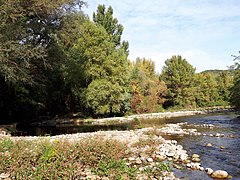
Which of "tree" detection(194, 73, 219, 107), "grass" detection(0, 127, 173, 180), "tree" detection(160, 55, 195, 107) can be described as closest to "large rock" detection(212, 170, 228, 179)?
"grass" detection(0, 127, 173, 180)

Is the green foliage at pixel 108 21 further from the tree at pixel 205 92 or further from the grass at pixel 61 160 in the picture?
the grass at pixel 61 160

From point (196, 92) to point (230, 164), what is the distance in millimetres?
44288

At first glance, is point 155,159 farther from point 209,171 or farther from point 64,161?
point 64,161

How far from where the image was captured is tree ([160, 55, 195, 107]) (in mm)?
49000

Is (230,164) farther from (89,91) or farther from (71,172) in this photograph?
(89,91)

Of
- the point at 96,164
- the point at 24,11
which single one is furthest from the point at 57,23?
the point at 96,164

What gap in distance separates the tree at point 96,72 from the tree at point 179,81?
21.0m

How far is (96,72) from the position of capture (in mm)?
29500

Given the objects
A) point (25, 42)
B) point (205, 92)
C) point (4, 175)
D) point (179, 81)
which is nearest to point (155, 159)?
point (4, 175)

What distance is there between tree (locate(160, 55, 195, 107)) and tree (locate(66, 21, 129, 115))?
2097cm

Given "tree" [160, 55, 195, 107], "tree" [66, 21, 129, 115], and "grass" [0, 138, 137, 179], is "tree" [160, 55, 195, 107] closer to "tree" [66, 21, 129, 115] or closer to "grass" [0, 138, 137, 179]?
"tree" [66, 21, 129, 115]

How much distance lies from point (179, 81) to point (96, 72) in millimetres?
24342

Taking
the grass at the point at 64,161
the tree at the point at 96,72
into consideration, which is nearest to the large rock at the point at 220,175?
the grass at the point at 64,161

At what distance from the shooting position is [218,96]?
57.7 metres
